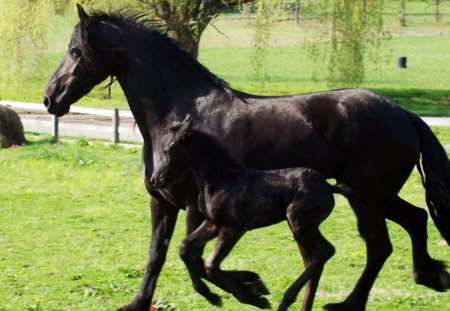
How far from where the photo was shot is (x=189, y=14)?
19.4 m

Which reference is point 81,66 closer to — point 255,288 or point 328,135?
point 328,135

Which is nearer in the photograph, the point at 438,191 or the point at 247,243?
the point at 438,191

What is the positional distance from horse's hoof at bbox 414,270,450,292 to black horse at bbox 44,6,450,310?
0.55 metres

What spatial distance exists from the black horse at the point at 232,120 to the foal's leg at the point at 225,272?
554mm

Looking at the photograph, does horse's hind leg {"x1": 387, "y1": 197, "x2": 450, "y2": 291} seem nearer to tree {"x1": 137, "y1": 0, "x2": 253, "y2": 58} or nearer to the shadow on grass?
tree {"x1": 137, "y1": 0, "x2": 253, "y2": 58}

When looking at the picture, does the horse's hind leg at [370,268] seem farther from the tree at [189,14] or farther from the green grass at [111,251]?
the tree at [189,14]

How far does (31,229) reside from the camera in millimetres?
10992

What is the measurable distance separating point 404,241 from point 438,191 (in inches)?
107

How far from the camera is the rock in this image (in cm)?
1742

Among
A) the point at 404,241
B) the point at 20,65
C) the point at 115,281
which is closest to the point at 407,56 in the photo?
the point at 20,65

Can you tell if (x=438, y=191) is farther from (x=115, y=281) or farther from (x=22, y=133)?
(x=22, y=133)

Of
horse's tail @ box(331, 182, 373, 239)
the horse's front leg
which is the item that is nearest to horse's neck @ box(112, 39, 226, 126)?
the horse's front leg

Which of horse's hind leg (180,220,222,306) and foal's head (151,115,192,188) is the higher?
foal's head (151,115,192,188)

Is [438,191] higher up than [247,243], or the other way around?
[438,191]
